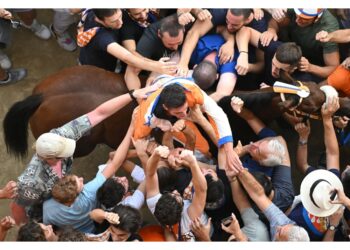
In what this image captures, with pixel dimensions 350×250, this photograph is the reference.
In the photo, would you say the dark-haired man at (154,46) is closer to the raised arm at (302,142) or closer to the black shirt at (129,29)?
the black shirt at (129,29)

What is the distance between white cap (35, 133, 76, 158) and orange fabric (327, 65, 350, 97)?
1842mm

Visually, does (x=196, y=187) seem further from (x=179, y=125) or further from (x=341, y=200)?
(x=341, y=200)

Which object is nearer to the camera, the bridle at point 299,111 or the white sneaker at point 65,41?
the bridle at point 299,111

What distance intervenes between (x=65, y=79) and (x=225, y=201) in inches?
56.1

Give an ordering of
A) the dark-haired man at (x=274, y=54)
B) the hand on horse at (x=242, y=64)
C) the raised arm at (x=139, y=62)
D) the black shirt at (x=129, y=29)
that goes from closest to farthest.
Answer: the dark-haired man at (x=274, y=54) < the raised arm at (x=139, y=62) < the hand on horse at (x=242, y=64) < the black shirt at (x=129, y=29)

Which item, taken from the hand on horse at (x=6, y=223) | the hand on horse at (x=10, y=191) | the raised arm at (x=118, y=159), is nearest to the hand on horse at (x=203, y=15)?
the raised arm at (x=118, y=159)

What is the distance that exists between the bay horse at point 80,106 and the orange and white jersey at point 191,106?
0.99ft

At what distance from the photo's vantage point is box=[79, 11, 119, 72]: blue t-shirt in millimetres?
3600

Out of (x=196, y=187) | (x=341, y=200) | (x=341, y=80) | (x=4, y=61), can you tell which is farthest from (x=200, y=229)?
(x=4, y=61)

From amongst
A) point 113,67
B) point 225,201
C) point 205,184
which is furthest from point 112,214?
point 113,67

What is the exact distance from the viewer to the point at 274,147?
3303 mm

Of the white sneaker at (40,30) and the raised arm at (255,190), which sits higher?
the white sneaker at (40,30)

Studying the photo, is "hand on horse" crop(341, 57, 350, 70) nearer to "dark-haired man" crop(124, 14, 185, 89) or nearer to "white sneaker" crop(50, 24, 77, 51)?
"dark-haired man" crop(124, 14, 185, 89)

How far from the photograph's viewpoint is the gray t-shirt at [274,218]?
3.06m
